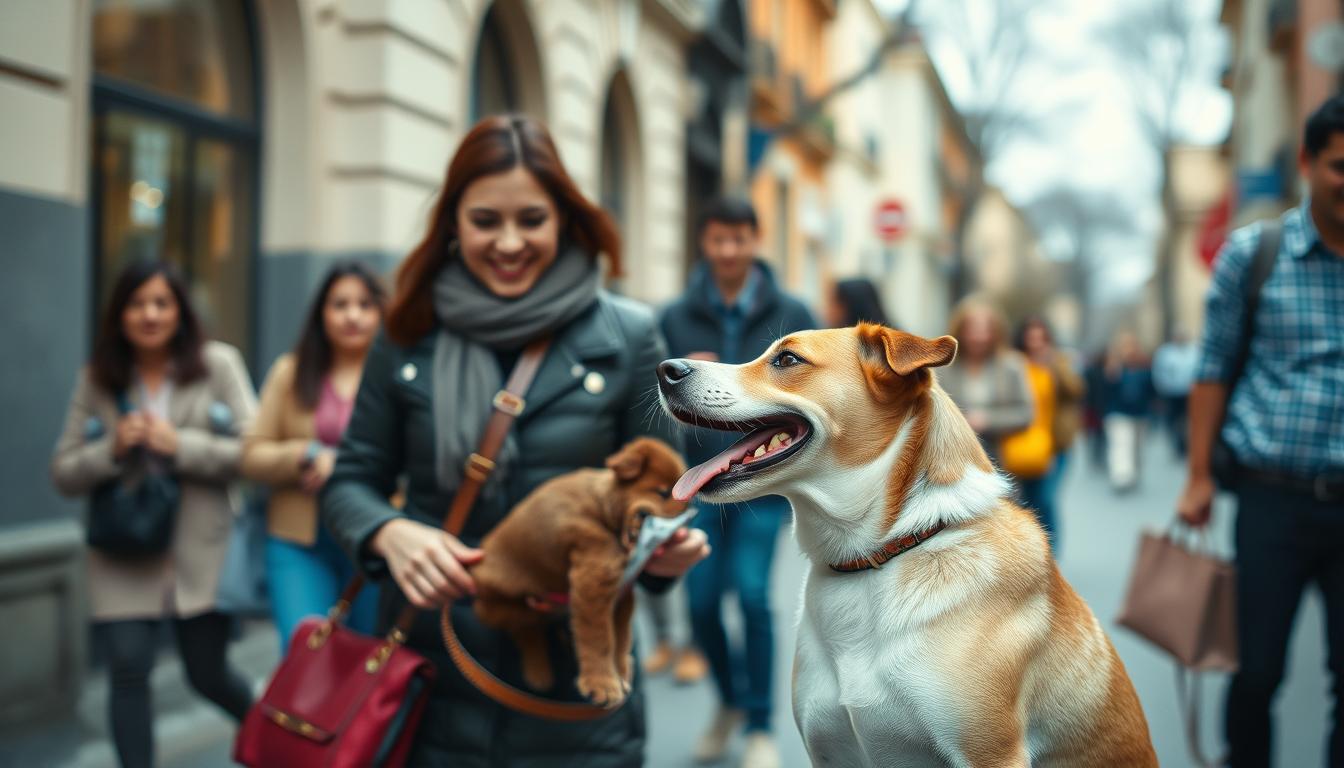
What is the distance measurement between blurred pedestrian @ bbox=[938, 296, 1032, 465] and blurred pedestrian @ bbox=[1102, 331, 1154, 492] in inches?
345

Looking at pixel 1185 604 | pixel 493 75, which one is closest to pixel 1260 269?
pixel 1185 604

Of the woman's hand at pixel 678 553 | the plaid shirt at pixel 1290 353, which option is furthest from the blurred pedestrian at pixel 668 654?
the woman's hand at pixel 678 553

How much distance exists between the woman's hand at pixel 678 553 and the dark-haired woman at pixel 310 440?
204 centimetres

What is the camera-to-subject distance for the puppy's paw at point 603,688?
2285 mm

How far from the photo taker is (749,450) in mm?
1935

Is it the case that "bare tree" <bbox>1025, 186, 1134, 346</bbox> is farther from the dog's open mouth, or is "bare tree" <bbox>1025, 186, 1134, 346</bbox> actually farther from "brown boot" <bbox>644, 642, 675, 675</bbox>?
the dog's open mouth

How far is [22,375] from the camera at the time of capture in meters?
4.95

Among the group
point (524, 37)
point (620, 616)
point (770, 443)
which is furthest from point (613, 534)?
point (524, 37)

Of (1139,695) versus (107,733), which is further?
(1139,695)

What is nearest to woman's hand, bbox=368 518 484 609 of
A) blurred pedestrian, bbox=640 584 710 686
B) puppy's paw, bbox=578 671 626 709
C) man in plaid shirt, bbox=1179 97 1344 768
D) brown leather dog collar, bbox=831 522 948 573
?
puppy's paw, bbox=578 671 626 709

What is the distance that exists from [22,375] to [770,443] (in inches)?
166

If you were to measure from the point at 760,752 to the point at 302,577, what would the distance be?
6.22 ft

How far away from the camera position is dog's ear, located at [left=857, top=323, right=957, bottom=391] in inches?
71.1

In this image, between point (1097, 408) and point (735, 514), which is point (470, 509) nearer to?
point (735, 514)
